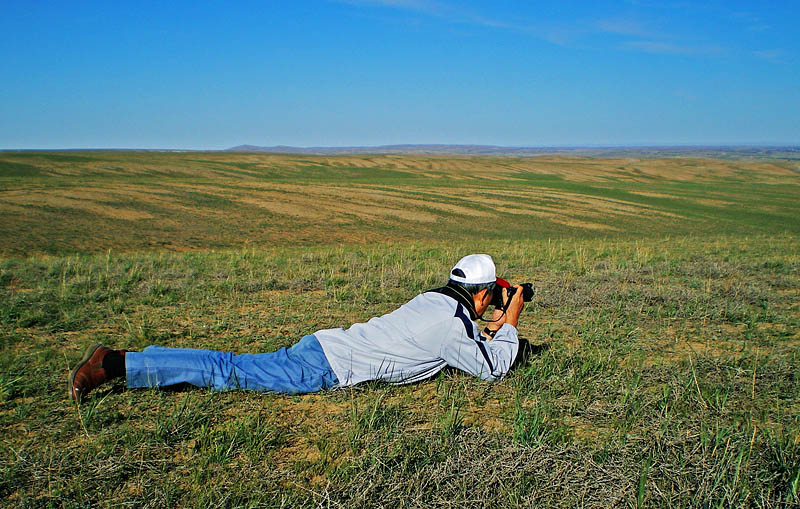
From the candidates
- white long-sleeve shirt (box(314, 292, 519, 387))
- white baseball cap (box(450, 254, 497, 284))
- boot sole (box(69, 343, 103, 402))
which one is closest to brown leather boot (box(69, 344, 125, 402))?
boot sole (box(69, 343, 103, 402))

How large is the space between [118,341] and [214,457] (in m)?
2.60

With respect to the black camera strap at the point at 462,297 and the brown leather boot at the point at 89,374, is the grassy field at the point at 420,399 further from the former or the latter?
the black camera strap at the point at 462,297

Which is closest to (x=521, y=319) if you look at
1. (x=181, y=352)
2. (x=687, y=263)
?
(x=181, y=352)

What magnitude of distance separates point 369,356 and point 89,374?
178 cm

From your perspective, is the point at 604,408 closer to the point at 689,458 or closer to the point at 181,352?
the point at 689,458

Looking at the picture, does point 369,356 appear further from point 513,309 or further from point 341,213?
point 341,213

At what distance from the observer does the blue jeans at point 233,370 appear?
3.68m

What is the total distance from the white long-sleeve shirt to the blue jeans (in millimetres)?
133

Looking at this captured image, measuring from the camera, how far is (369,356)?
3793 mm

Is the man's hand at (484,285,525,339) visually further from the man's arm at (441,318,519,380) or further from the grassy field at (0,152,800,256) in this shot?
the grassy field at (0,152,800,256)

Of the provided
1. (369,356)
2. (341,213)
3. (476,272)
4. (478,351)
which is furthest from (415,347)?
(341,213)

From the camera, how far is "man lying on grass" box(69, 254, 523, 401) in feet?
12.1

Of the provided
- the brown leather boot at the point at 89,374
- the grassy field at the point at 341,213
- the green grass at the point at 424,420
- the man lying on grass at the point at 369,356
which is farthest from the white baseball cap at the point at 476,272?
the grassy field at the point at 341,213

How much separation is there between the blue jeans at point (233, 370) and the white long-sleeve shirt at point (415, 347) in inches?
5.2
